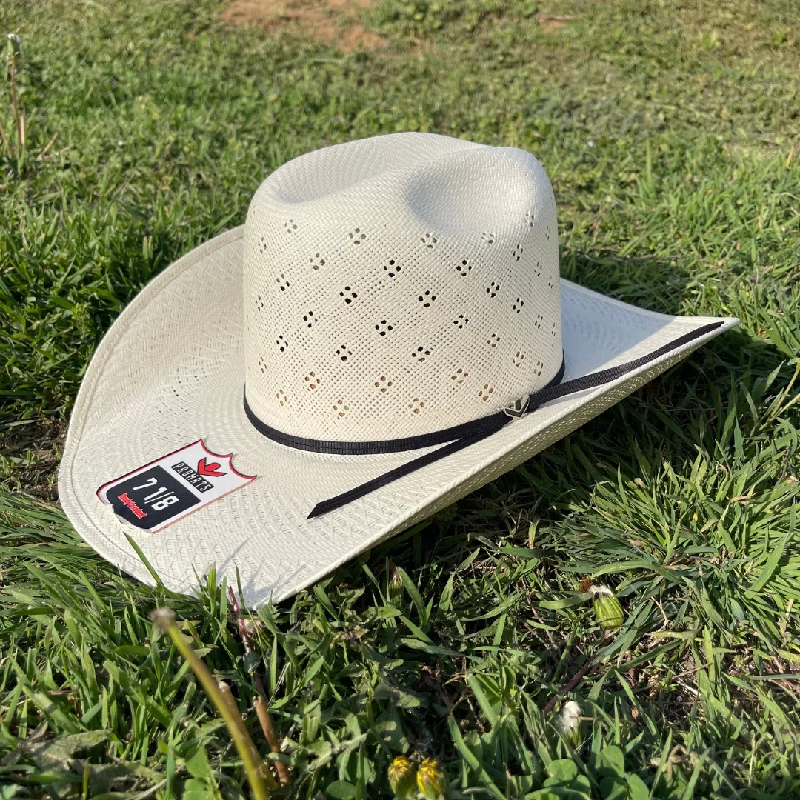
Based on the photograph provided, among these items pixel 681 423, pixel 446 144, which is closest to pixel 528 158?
pixel 446 144

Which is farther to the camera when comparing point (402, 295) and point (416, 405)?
point (416, 405)

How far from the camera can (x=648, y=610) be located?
2.09m

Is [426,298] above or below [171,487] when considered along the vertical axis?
above

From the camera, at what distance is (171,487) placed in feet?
6.94

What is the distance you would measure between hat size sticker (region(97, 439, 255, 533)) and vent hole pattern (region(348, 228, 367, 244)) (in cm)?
69

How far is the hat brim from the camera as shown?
189 cm

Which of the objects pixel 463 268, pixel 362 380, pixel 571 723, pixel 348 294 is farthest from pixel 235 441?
pixel 571 723

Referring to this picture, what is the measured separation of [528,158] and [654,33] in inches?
170

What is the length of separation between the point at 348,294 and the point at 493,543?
0.89 meters

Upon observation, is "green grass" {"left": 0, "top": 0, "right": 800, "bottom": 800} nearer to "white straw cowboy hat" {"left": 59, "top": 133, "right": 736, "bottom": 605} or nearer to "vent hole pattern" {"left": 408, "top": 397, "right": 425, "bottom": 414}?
"white straw cowboy hat" {"left": 59, "top": 133, "right": 736, "bottom": 605}

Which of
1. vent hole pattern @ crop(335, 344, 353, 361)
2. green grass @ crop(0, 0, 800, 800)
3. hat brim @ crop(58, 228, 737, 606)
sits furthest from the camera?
vent hole pattern @ crop(335, 344, 353, 361)

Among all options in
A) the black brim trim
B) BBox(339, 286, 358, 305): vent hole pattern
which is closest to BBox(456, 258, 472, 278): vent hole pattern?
BBox(339, 286, 358, 305): vent hole pattern

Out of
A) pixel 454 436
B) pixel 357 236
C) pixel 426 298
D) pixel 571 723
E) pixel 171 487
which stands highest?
pixel 357 236

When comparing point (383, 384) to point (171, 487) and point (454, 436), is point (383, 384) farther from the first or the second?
point (171, 487)
